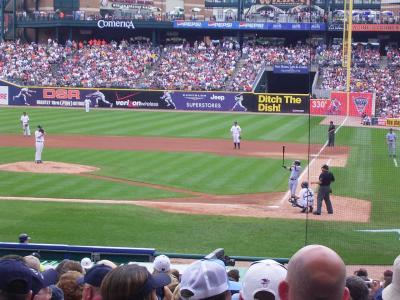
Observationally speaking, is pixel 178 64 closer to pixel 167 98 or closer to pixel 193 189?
pixel 167 98

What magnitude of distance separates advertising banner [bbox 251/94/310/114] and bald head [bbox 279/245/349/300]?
56.5 metres

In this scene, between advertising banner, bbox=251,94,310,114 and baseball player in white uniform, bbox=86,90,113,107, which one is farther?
baseball player in white uniform, bbox=86,90,113,107

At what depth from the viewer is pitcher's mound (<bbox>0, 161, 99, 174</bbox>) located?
29.5m

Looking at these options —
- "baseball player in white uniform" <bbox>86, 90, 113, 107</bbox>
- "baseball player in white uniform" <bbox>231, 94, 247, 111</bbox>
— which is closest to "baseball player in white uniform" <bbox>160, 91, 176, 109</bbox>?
"baseball player in white uniform" <bbox>86, 90, 113, 107</bbox>

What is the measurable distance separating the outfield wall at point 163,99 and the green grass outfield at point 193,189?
1438 cm

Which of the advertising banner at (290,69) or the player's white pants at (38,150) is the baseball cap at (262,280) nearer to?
the player's white pants at (38,150)

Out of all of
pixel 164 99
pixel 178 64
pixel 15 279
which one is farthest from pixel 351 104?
pixel 15 279

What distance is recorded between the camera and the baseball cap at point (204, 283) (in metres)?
4.52

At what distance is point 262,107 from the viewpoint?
60.6 meters

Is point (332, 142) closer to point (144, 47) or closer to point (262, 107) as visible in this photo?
point (262, 107)

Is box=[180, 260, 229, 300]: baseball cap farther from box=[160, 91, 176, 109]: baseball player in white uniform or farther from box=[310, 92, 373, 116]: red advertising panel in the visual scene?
box=[160, 91, 176, 109]: baseball player in white uniform

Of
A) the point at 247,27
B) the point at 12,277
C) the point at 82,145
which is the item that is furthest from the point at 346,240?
the point at 247,27

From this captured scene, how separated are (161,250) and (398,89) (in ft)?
149

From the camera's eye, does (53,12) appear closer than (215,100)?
No
